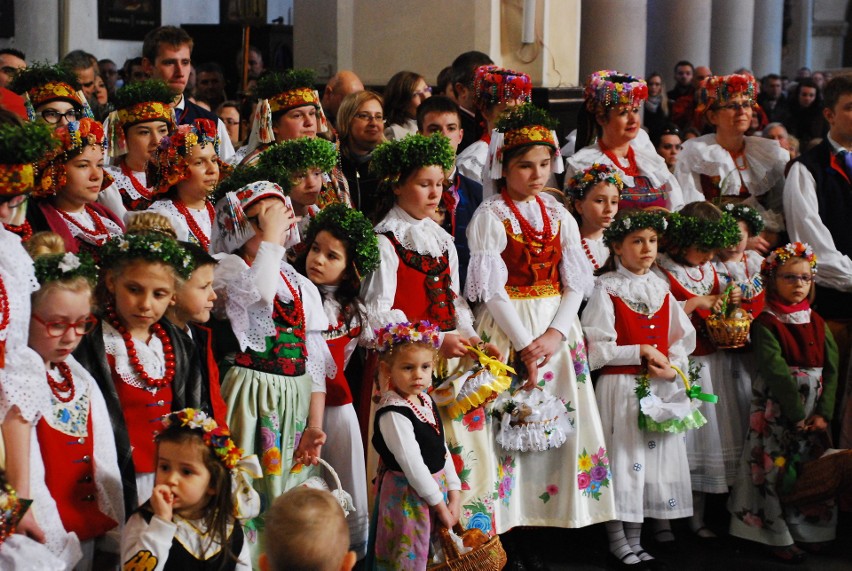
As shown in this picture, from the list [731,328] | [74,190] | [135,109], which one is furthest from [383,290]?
[731,328]

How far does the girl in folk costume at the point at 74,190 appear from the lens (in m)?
4.27

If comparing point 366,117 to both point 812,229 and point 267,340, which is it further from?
point 812,229

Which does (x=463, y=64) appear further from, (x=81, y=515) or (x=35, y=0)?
(x=35, y=0)

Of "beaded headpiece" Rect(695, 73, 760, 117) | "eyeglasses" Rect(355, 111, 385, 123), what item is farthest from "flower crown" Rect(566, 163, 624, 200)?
"beaded headpiece" Rect(695, 73, 760, 117)

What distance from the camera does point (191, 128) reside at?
15.4ft

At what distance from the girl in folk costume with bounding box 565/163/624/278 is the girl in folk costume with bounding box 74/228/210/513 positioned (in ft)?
7.60

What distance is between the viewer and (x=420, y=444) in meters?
4.36

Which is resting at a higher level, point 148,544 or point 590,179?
point 590,179

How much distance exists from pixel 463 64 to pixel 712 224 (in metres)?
1.98

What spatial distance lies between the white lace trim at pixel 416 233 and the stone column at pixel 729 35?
1212cm

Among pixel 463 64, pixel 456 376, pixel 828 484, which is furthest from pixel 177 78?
pixel 828 484

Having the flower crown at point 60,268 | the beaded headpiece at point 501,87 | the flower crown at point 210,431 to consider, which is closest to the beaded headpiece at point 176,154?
the flower crown at point 60,268

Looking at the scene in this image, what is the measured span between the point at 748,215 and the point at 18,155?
383 cm

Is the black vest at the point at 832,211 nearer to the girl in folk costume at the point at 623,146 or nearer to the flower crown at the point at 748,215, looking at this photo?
the flower crown at the point at 748,215
